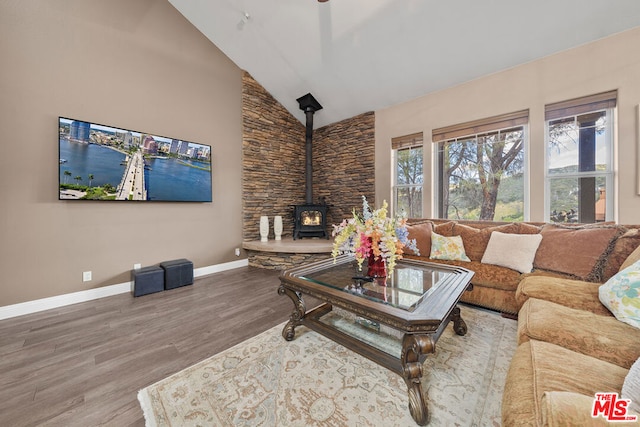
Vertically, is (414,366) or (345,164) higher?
(345,164)

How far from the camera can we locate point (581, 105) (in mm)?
2760

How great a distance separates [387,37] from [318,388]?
4085mm

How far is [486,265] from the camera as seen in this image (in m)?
2.53

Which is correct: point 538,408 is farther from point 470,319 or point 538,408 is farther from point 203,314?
point 203,314

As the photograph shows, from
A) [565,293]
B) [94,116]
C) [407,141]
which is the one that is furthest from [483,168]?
[94,116]

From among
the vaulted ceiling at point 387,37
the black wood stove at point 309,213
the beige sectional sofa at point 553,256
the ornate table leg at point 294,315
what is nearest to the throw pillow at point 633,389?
the beige sectional sofa at point 553,256

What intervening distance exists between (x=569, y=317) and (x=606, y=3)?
129 inches

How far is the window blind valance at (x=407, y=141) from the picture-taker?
13.3 feet

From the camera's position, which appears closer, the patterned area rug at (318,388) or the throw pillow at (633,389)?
the throw pillow at (633,389)

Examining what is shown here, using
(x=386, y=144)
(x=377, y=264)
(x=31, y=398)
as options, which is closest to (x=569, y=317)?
(x=377, y=264)

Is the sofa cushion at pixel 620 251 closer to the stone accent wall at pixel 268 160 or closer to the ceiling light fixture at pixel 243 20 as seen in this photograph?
the stone accent wall at pixel 268 160

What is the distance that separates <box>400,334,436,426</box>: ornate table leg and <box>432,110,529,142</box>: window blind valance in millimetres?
3465

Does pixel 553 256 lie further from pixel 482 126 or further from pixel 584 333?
pixel 482 126

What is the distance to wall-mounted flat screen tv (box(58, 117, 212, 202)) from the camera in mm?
2625
